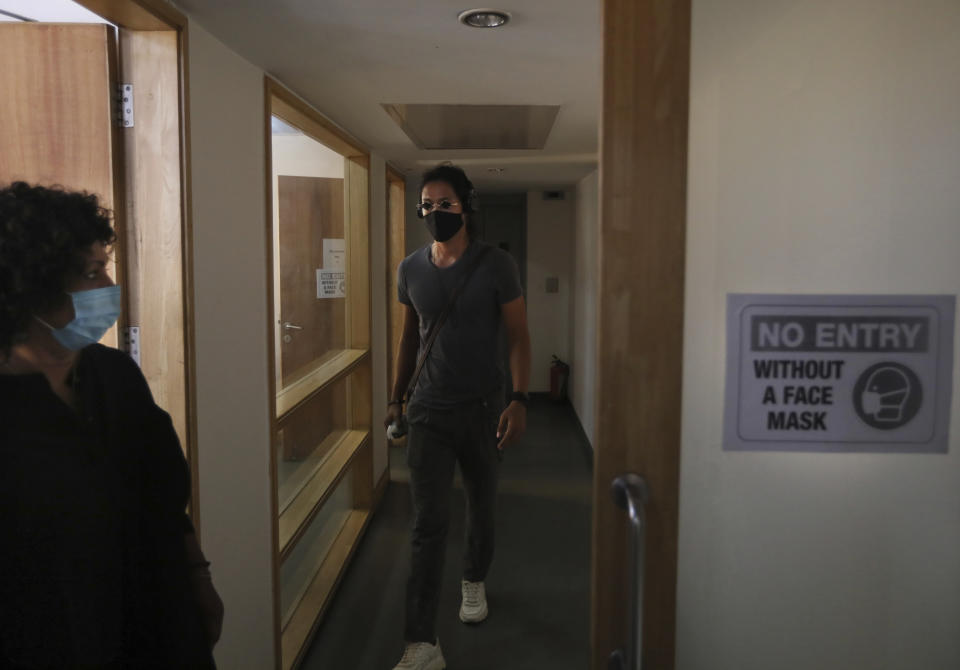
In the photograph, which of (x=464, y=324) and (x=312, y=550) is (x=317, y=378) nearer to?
(x=312, y=550)

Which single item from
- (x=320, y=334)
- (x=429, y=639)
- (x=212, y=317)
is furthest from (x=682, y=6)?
(x=320, y=334)

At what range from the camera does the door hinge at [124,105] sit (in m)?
1.55

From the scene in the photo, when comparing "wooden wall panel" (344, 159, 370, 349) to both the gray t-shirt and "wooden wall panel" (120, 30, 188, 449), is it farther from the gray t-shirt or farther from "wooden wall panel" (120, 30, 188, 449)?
"wooden wall panel" (120, 30, 188, 449)

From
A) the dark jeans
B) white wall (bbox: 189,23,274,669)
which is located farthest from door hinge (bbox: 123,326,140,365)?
the dark jeans

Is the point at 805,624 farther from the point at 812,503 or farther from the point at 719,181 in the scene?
the point at 719,181

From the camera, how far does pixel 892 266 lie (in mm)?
939

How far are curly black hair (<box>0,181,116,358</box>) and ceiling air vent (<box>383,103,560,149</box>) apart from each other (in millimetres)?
1862

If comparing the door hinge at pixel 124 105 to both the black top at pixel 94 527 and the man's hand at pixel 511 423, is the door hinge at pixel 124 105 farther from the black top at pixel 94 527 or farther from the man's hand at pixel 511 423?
the man's hand at pixel 511 423

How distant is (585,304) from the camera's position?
529cm

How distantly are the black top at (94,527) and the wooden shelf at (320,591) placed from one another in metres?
1.39

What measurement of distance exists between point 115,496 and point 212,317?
2.64 feet

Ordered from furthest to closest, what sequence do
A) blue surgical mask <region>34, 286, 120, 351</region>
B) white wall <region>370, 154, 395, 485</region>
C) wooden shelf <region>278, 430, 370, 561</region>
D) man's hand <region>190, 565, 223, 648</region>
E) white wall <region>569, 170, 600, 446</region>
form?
1. white wall <region>569, 170, 600, 446</region>
2. white wall <region>370, 154, 395, 485</region>
3. wooden shelf <region>278, 430, 370, 561</region>
4. man's hand <region>190, 565, 223, 648</region>
5. blue surgical mask <region>34, 286, 120, 351</region>

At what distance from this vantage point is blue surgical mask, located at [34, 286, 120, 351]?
1015mm

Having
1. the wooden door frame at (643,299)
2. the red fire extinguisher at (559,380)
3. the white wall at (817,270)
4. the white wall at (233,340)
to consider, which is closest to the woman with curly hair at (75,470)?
the white wall at (233,340)
